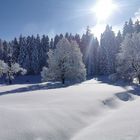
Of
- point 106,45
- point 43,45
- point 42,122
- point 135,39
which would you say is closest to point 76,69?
point 135,39

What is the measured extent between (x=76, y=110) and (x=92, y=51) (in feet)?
286

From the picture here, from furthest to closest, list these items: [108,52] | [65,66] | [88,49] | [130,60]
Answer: [88,49] < [108,52] < [65,66] < [130,60]

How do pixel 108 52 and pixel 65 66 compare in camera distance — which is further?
pixel 108 52

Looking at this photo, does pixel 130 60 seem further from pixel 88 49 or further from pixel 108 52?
pixel 88 49

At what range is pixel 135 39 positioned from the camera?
49125 millimetres

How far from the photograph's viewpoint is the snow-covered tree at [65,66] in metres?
50.2

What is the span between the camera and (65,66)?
49.9 metres

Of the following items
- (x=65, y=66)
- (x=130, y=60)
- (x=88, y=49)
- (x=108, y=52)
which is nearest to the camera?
(x=130, y=60)

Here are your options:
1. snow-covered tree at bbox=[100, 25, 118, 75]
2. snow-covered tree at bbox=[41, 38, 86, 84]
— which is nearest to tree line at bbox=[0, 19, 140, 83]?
snow-covered tree at bbox=[100, 25, 118, 75]

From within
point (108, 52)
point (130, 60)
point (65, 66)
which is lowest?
point (65, 66)

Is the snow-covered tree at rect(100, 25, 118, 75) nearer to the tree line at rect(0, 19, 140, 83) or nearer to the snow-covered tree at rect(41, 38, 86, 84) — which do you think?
the tree line at rect(0, 19, 140, 83)

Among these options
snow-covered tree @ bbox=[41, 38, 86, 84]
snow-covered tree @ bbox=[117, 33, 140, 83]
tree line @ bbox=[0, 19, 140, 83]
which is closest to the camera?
snow-covered tree @ bbox=[117, 33, 140, 83]

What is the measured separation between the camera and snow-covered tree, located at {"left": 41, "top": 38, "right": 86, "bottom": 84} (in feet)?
165

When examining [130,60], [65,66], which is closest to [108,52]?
[65,66]
